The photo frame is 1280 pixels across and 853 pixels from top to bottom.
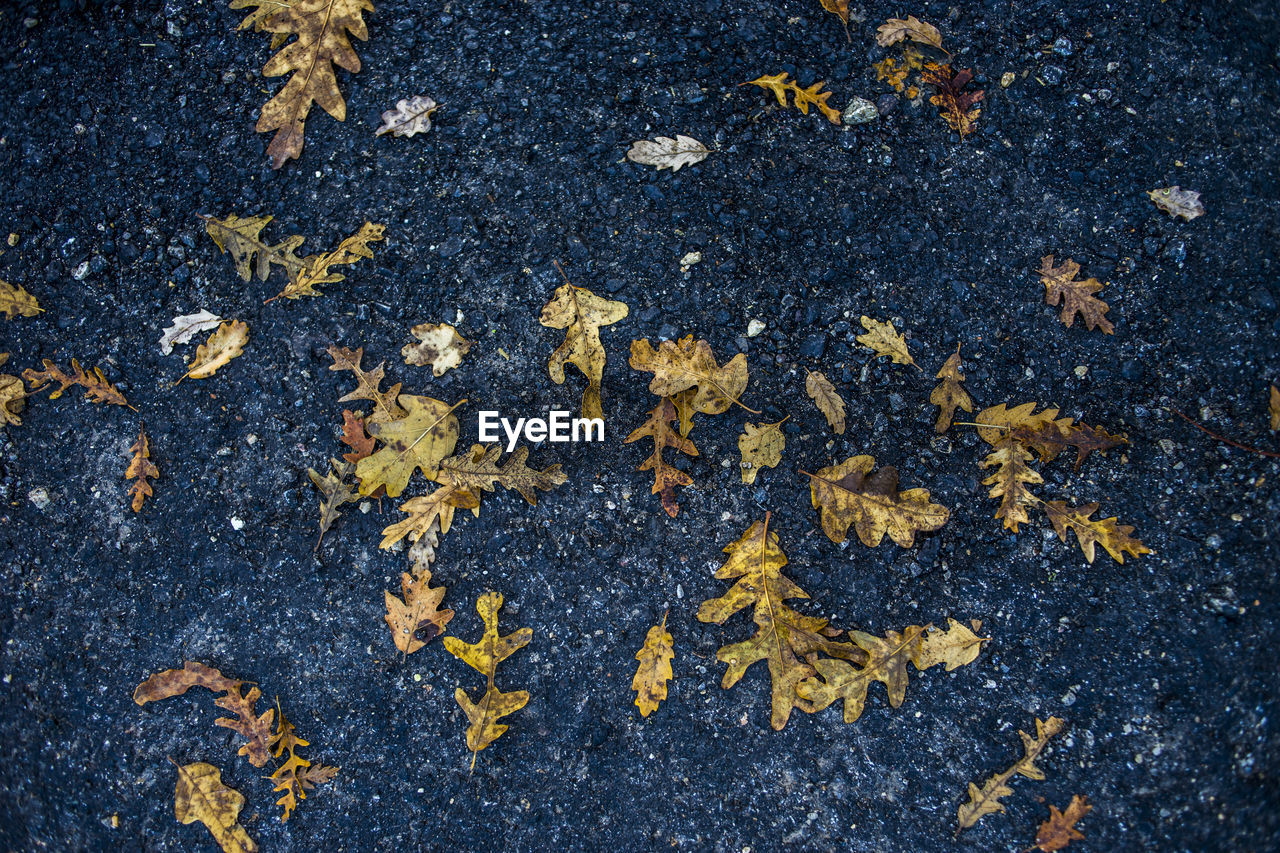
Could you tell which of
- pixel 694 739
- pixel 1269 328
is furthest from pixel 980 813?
pixel 1269 328

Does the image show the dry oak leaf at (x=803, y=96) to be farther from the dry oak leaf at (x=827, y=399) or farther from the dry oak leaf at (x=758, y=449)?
the dry oak leaf at (x=758, y=449)

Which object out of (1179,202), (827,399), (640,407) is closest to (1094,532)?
(827,399)

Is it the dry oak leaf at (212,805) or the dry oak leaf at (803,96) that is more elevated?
the dry oak leaf at (803,96)

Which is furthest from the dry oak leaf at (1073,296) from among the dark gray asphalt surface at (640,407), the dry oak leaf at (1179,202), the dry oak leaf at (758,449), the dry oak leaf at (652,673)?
the dry oak leaf at (652,673)

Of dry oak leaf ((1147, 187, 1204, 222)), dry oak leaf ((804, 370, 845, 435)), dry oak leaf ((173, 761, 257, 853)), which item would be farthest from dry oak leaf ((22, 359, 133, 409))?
dry oak leaf ((1147, 187, 1204, 222))

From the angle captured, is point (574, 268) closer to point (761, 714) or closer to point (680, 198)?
point (680, 198)

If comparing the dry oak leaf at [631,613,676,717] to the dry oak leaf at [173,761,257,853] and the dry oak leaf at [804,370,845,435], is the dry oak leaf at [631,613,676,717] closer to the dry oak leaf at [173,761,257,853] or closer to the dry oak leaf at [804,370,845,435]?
the dry oak leaf at [804,370,845,435]
